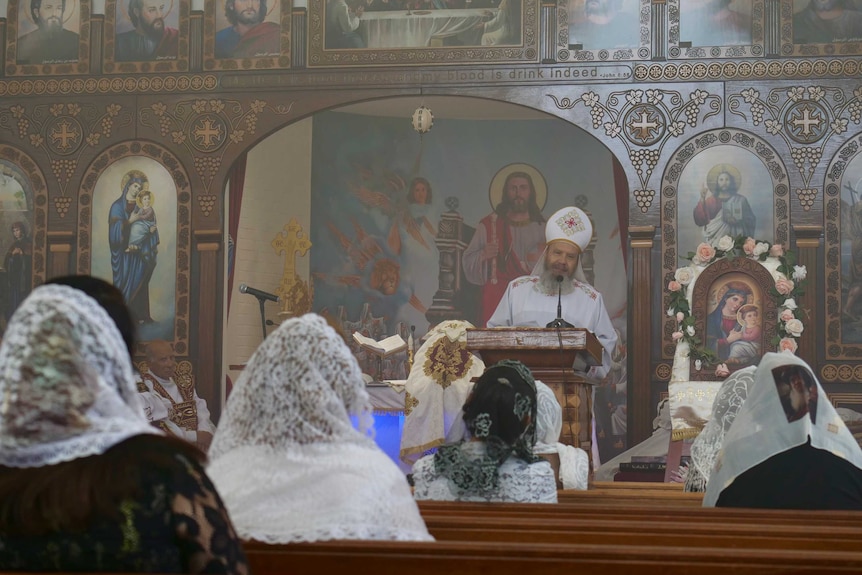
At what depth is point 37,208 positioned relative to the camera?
43.9 feet

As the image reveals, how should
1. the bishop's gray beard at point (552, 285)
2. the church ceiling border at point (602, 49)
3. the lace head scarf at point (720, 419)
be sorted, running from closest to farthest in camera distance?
the lace head scarf at point (720, 419) < the bishop's gray beard at point (552, 285) < the church ceiling border at point (602, 49)

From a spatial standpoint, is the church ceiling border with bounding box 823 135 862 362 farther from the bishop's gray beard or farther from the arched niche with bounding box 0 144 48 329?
the arched niche with bounding box 0 144 48 329

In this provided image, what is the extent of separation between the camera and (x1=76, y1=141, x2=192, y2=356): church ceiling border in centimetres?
1303

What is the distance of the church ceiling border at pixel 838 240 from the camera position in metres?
12.0

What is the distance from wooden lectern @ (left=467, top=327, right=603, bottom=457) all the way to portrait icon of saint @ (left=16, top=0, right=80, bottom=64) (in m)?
7.46

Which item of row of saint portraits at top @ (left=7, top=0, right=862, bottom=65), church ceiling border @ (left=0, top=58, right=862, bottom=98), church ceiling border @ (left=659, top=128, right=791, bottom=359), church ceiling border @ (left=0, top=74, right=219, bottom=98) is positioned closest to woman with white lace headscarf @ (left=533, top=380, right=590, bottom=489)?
church ceiling border @ (left=659, top=128, right=791, bottom=359)

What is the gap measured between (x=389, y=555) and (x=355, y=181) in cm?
1453

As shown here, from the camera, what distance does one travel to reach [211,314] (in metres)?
13.0

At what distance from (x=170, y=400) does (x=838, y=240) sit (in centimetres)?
676

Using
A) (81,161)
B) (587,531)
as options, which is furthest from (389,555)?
A: (81,161)

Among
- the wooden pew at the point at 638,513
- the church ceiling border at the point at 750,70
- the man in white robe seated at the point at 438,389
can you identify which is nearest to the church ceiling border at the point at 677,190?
the church ceiling border at the point at 750,70

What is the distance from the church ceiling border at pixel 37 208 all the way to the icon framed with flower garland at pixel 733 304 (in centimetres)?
675

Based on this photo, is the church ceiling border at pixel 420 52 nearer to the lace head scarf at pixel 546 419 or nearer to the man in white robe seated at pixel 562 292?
the man in white robe seated at pixel 562 292

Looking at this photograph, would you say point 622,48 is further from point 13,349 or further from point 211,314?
point 13,349
